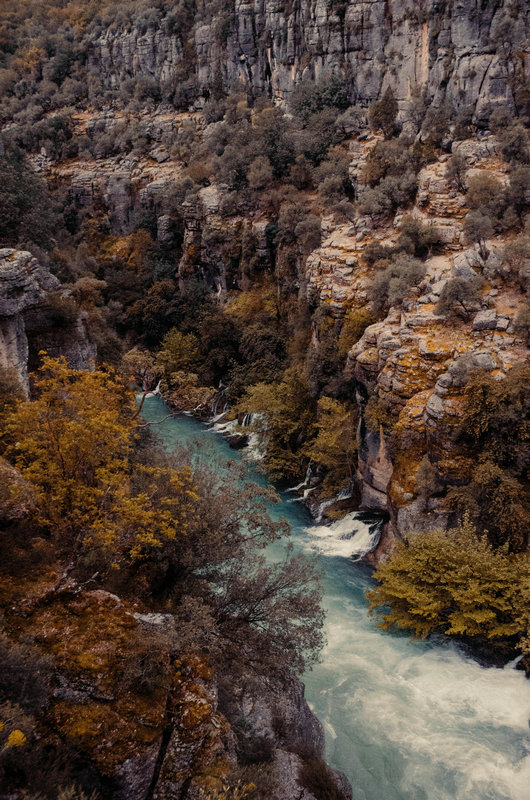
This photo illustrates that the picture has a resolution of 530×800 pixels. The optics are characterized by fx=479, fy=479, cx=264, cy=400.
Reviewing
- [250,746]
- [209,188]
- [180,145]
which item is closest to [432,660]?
[250,746]

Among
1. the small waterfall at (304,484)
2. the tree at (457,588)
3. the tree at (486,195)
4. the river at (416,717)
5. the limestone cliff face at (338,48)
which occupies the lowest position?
the small waterfall at (304,484)

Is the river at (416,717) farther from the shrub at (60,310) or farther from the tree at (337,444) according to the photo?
the shrub at (60,310)

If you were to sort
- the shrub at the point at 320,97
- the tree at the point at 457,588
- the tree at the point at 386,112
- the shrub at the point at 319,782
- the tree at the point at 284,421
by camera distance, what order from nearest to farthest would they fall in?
the shrub at the point at 319,782, the tree at the point at 457,588, the tree at the point at 284,421, the tree at the point at 386,112, the shrub at the point at 320,97

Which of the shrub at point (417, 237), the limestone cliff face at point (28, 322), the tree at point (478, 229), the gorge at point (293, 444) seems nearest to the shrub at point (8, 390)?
the gorge at point (293, 444)

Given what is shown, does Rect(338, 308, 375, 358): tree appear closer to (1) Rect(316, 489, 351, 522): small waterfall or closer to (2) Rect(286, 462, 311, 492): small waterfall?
(2) Rect(286, 462, 311, 492): small waterfall

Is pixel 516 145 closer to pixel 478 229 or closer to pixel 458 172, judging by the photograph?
pixel 458 172

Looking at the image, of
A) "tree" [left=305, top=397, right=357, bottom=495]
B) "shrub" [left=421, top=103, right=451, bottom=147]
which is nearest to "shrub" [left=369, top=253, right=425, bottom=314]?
"tree" [left=305, top=397, right=357, bottom=495]

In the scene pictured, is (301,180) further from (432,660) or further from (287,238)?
(432,660)
